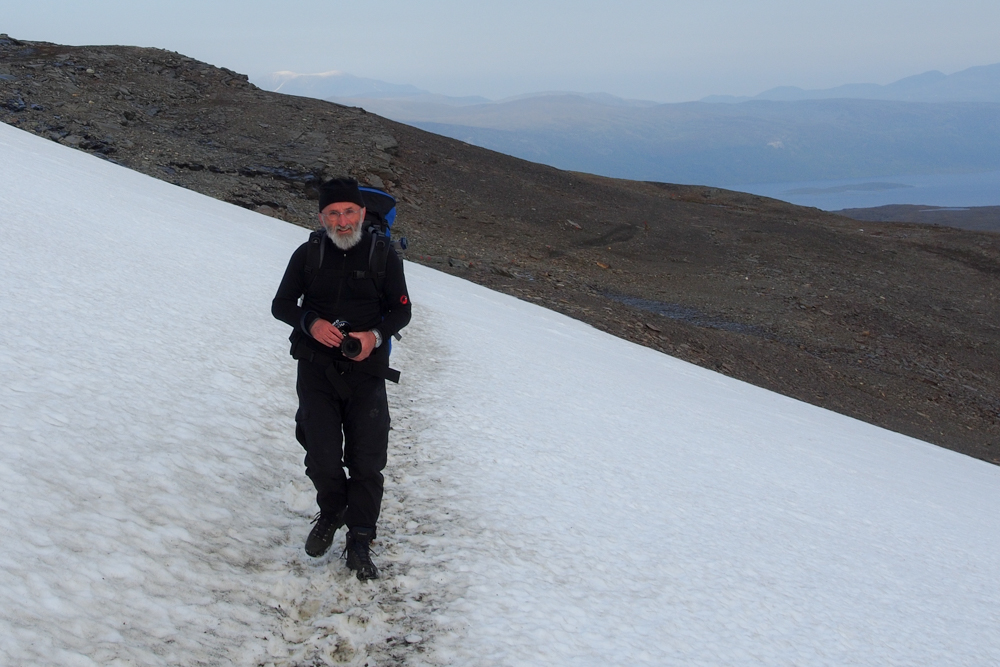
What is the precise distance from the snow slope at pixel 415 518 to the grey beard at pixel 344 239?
156 cm

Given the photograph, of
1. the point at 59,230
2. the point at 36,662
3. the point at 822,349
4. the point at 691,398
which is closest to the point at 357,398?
the point at 36,662

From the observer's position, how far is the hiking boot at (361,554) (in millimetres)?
3467

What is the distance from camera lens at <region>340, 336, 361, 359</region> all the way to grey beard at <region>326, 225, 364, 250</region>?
46cm

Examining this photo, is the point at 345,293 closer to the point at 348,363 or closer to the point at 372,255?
the point at 372,255

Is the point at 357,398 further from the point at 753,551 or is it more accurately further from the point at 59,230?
the point at 59,230

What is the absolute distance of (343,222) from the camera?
336cm

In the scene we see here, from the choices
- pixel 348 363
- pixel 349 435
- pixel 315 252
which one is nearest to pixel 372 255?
pixel 315 252

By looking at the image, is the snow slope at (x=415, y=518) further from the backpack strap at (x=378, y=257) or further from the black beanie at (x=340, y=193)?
the black beanie at (x=340, y=193)

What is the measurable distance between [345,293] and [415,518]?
57.6 inches

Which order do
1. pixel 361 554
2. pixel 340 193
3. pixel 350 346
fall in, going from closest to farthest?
pixel 350 346, pixel 340 193, pixel 361 554

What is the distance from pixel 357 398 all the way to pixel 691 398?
24.4 feet

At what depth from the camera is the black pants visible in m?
3.45

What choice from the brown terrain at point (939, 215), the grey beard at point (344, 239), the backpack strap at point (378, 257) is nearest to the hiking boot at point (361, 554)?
the backpack strap at point (378, 257)

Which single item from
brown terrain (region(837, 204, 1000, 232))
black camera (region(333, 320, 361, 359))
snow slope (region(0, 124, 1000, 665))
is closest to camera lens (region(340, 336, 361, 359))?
black camera (region(333, 320, 361, 359))
